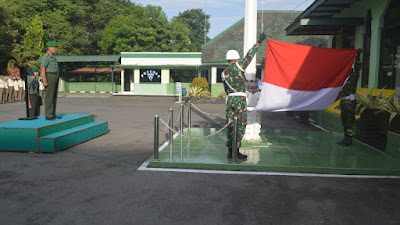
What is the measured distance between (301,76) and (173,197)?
4.98m

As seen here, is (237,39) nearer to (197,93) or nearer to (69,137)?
(197,93)

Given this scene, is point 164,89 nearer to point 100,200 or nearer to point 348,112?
point 348,112

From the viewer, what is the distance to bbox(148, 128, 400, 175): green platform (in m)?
6.73

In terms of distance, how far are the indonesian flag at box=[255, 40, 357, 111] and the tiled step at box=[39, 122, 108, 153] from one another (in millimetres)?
4715

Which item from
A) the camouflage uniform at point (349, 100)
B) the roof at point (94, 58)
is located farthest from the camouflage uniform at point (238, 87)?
the roof at point (94, 58)

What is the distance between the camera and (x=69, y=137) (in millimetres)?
8867

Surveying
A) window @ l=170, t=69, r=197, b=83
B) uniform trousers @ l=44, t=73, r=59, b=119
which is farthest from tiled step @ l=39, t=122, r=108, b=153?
window @ l=170, t=69, r=197, b=83

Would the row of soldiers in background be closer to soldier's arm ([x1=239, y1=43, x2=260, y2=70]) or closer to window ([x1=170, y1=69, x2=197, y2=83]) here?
window ([x1=170, y1=69, x2=197, y2=83])

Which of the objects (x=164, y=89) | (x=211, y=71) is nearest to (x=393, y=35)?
(x=211, y=71)

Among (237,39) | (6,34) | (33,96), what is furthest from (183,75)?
(33,96)

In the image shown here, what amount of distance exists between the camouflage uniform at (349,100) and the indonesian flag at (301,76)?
0.22m

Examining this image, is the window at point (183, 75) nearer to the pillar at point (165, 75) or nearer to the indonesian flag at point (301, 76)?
the pillar at point (165, 75)

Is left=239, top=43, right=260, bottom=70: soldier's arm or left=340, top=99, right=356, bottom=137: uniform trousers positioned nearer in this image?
left=239, top=43, right=260, bottom=70: soldier's arm

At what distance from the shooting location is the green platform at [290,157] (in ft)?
22.1
